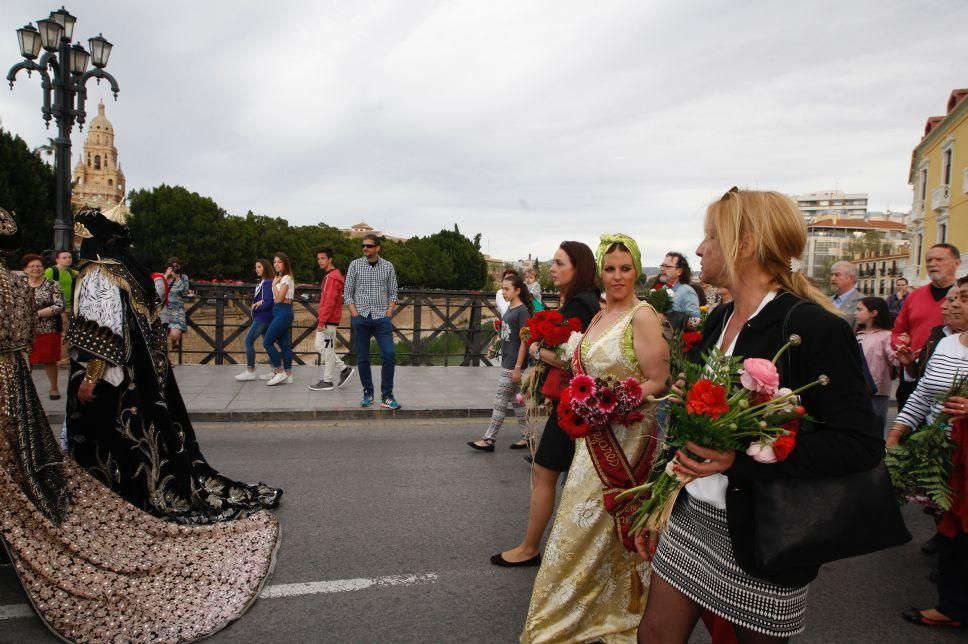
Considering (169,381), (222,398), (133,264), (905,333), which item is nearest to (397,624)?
(169,381)

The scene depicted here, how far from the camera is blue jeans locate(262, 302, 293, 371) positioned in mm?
9109

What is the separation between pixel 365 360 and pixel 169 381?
12.4 feet

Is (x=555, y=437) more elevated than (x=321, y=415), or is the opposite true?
(x=555, y=437)

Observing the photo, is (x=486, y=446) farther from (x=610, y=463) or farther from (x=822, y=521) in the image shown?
(x=822, y=521)

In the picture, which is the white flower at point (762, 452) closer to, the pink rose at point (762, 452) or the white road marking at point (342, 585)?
the pink rose at point (762, 452)

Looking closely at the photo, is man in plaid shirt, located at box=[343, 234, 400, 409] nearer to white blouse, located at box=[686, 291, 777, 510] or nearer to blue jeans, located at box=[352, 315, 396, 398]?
blue jeans, located at box=[352, 315, 396, 398]

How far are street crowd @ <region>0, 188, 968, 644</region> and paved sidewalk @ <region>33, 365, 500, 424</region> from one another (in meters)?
3.07

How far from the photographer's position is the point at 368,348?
789 cm

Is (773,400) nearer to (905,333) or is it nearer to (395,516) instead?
(395,516)

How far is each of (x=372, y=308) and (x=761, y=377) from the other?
661cm

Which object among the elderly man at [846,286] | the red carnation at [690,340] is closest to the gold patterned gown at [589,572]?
the red carnation at [690,340]

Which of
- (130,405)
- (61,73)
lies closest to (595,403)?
(130,405)

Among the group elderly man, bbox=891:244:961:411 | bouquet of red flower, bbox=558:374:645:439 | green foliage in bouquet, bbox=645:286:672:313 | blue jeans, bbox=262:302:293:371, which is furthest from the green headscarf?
blue jeans, bbox=262:302:293:371

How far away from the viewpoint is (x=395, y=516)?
449 cm
